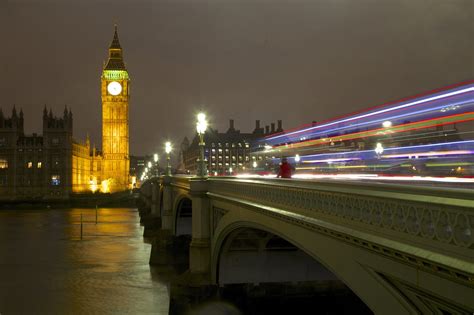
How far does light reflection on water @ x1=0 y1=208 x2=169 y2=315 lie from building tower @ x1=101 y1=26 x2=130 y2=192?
267ft

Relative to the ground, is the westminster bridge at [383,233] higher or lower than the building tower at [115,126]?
lower

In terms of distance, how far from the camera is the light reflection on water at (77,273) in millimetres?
29094

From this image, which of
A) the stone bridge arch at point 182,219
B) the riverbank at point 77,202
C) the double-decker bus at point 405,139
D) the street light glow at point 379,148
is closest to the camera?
the double-decker bus at point 405,139

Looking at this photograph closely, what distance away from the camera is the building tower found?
14612 cm

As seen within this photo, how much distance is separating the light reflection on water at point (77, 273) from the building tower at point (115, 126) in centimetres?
8128

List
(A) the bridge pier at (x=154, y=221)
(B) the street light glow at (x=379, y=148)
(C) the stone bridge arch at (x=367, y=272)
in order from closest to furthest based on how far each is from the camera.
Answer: (C) the stone bridge arch at (x=367, y=272)
(B) the street light glow at (x=379, y=148)
(A) the bridge pier at (x=154, y=221)

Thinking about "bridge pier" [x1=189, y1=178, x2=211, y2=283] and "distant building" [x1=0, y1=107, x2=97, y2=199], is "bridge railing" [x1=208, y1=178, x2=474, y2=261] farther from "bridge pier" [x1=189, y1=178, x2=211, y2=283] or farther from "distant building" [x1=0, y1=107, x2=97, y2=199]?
"distant building" [x1=0, y1=107, x2=97, y2=199]

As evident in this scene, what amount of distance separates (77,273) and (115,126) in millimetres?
112789

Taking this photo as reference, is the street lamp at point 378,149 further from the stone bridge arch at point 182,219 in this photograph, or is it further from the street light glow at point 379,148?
the stone bridge arch at point 182,219

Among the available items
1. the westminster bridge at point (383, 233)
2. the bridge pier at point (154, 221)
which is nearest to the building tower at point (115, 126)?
the bridge pier at point (154, 221)

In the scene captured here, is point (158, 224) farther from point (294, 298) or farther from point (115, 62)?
point (115, 62)

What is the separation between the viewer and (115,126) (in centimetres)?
14788

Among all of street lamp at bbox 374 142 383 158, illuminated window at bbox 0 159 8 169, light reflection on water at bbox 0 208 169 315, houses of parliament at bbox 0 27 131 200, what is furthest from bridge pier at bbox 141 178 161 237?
illuminated window at bbox 0 159 8 169

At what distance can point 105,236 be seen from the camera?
191 ft
